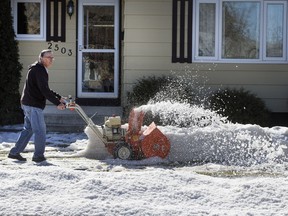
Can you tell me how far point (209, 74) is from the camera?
50.5 ft

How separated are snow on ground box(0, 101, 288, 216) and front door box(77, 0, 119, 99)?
5.64 m

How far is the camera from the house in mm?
15359

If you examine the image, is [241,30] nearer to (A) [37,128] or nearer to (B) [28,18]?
(B) [28,18]

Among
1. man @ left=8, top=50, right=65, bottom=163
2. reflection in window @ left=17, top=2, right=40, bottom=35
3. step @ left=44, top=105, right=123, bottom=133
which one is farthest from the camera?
reflection in window @ left=17, top=2, right=40, bottom=35

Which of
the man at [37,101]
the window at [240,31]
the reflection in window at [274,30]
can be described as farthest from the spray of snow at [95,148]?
the reflection in window at [274,30]

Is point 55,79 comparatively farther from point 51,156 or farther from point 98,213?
point 98,213

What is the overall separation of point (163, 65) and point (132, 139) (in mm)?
5430

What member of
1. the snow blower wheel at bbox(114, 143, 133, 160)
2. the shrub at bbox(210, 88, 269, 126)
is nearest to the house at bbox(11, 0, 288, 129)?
the shrub at bbox(210, 88, 269, 126)

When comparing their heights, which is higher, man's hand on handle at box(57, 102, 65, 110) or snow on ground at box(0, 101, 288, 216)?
man's hand on handle at box(57, 102, 65, 110)

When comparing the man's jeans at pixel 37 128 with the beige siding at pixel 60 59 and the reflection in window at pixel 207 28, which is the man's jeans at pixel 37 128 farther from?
the reflection in window at pixel 207 28

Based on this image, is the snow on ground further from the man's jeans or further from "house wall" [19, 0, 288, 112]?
"house wall" [19, 0, 288, 112]

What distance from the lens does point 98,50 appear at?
637 inches

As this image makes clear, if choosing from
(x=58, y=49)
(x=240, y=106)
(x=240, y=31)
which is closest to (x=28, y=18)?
(x=58, y=49)

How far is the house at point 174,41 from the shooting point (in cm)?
1536
